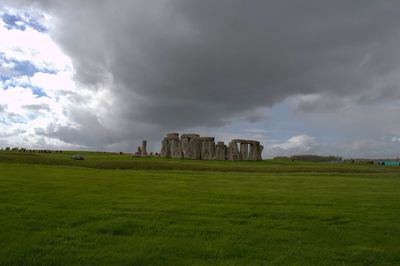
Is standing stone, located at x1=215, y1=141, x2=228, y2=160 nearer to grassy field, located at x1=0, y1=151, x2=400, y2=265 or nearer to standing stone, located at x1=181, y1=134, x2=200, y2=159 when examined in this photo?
standing stone, located at x1=181, y1=134, x2=200, y2=159

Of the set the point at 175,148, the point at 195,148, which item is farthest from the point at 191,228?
the point at 175,148

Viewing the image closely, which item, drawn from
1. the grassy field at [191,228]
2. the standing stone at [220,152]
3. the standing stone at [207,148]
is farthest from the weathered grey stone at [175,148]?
the grassy field at [191,228]

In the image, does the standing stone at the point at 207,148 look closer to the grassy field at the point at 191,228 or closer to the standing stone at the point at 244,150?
the standing stone at the point at 244,150

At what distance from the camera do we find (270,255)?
302 inches

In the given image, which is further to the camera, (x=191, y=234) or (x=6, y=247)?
(x=191, y=234)

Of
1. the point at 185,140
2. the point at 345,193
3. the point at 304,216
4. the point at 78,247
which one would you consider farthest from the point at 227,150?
the point at 78,247

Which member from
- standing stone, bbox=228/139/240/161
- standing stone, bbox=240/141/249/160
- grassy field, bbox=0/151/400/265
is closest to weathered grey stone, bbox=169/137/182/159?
standing stone, bbox=228/139/240/161

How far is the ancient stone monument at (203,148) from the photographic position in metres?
57.0

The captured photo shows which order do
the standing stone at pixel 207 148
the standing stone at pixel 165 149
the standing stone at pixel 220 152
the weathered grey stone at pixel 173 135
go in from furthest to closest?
the weathered grey stone at pixel 173 135 < the standing stone at pixel 165 149 < the standing stone at pixel 220 152 < the standing stone at pixel 207 148

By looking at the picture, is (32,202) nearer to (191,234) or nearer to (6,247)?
(6,247)

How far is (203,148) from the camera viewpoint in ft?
190

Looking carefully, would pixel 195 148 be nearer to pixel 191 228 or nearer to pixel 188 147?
pixel 188 147

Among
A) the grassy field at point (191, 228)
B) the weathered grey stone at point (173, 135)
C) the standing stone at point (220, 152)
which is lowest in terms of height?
the grassy field at point (191, 228)

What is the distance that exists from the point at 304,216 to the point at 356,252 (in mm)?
3113
